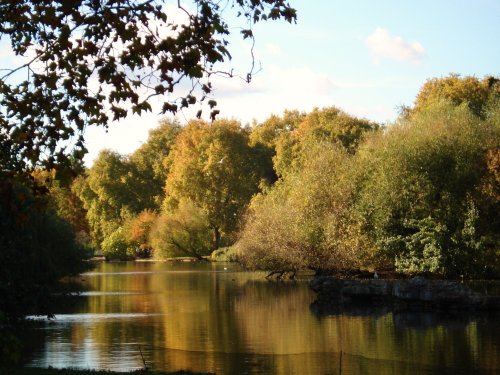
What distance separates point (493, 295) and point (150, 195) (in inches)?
2641

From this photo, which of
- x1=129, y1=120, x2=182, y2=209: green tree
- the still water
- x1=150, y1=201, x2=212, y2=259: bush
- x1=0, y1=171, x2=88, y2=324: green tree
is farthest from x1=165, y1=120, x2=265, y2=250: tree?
the still water

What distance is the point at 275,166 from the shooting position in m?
77.3

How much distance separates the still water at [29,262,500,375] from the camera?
19484mm

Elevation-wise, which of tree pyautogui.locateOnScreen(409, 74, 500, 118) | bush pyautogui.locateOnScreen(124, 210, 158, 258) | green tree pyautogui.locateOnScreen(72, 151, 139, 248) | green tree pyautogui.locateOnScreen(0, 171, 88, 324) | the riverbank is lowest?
the riverbank

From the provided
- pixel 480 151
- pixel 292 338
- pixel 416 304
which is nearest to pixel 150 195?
pixel 480 151

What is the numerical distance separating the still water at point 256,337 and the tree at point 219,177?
1670 inches

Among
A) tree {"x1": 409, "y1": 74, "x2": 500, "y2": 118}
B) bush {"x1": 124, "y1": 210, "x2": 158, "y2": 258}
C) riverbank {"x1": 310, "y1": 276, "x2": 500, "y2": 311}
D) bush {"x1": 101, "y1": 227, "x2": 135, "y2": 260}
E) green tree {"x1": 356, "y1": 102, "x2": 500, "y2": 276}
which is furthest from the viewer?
bush {"x1": 101, "y1": 227, "x2": 135, "y2": 260}

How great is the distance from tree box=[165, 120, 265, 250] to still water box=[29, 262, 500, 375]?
42.4m

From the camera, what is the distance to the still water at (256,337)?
63.9ft

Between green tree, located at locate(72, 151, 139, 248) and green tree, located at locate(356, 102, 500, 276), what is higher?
green tree, located at locate(72, 151, 139, 248)

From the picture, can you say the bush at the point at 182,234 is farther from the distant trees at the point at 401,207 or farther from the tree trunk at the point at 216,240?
the distant trees at the point at 401,207

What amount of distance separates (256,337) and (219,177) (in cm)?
5772

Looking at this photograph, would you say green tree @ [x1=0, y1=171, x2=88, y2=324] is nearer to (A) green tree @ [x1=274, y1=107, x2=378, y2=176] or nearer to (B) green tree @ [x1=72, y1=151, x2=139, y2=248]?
(A) green tree @ [x1=274, y1=107, x2=378, y2=176]

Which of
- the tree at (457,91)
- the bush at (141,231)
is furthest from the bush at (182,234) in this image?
the tree at (457,91)
